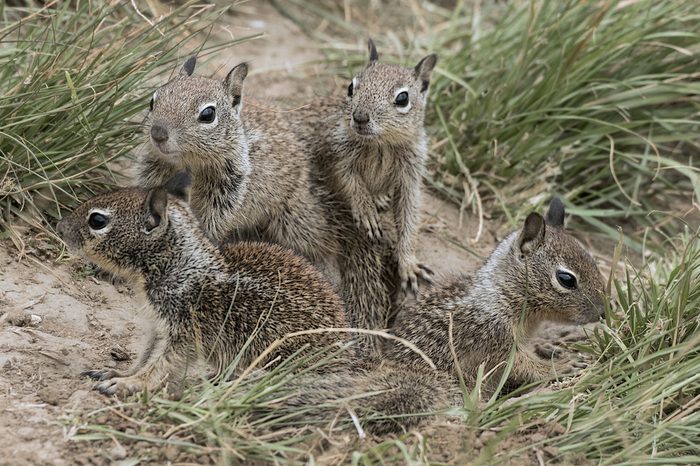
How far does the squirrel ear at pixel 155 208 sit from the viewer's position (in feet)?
18.2

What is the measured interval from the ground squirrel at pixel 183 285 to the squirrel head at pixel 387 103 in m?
1.56

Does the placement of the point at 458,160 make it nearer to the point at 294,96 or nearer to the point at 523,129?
the point at 523,129

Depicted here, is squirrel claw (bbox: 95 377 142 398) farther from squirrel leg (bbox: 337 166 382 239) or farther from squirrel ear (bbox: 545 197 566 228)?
squirrel ear (bbox: 545 197 566 228)

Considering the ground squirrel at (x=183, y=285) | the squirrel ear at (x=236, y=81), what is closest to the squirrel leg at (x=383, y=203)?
the squirrel ear at (x=236, y=81)

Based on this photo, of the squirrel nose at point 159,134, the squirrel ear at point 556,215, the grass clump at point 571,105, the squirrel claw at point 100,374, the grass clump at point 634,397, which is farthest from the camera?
the grass clump at point 571,105

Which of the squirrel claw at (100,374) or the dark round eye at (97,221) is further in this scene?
the dark round eye at (97,221)

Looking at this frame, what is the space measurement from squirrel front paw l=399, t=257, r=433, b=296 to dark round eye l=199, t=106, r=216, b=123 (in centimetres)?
187

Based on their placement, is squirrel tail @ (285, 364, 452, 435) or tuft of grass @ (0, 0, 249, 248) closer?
squirrel tail @ (285, 364, 452, 435)

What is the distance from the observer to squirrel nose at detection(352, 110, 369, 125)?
22.3 ft

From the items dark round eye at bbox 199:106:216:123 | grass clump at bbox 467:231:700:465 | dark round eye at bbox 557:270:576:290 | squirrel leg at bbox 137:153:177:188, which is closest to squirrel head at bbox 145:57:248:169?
dark round eye at bbox 199:106:216:123

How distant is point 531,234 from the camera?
645 cm

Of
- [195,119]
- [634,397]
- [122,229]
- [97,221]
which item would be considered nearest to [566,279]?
[634,397]

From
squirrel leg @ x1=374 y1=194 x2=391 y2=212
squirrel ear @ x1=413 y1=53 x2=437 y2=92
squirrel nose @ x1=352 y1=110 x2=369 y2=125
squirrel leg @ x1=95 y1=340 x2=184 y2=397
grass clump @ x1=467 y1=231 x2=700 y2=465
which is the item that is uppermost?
squirrel ear @ x1=413 y1=53 x2=437 y2=92

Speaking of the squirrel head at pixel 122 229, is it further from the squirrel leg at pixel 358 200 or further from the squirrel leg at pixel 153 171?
the squirrel leg at pixel 358 200
